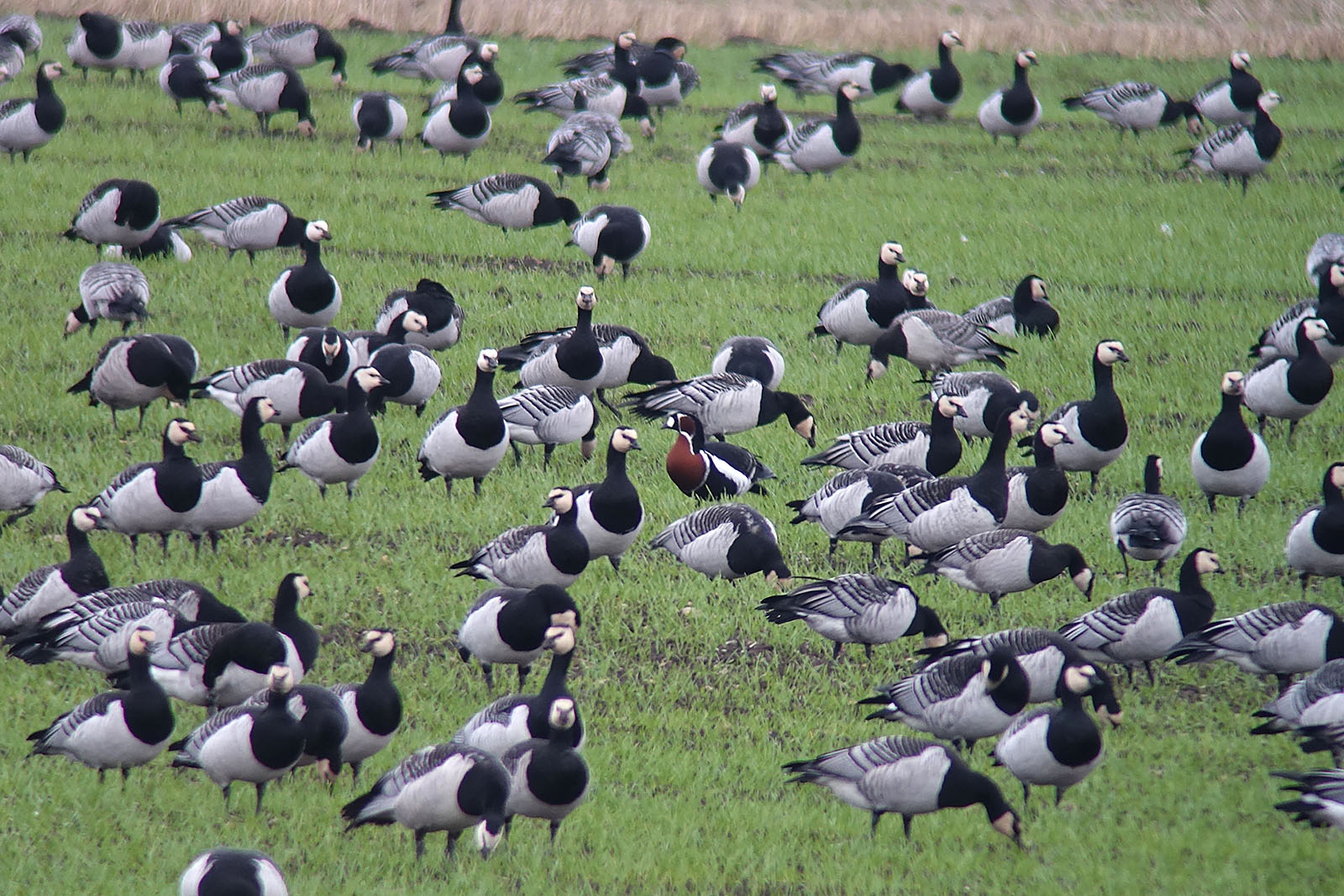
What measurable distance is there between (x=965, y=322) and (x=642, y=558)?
15.6ft

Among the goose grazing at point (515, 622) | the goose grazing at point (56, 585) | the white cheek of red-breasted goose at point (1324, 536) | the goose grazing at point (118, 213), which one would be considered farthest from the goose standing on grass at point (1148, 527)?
the goose grazing at point (118, 213)

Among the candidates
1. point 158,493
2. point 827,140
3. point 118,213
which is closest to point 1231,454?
point 158,493

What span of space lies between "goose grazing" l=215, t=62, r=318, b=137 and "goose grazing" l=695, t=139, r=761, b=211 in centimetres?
651

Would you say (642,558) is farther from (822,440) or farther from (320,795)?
(320,795)

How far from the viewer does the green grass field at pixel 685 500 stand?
6738 mm

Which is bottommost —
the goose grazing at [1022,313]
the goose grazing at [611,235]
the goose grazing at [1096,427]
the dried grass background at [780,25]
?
the dried grass background at [780,25]

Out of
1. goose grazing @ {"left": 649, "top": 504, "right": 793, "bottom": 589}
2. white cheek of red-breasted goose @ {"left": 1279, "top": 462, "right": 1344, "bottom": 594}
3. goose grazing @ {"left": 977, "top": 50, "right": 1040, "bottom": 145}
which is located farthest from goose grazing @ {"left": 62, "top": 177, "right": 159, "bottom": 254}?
goose grazing @ {"left": 977, "top": 50, "right": 1040, "bottom": 145}

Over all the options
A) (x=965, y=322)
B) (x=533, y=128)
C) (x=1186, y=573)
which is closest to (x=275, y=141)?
(x=533, y=128)

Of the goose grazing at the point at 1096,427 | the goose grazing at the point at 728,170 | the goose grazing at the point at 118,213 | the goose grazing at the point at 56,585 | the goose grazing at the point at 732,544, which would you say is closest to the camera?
the goose grazing at the point at 56,585

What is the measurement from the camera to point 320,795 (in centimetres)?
716

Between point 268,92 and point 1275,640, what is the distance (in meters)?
17.4

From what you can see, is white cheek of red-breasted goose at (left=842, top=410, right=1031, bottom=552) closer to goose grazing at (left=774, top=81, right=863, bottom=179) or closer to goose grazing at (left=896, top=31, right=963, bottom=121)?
goose grazing at (left=774, top=81, right=863, bottom=179)

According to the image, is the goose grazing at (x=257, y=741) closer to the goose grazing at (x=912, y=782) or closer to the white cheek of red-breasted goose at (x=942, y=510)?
the goose grazing at (x=912, y=782)

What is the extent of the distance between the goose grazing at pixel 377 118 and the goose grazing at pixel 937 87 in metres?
9.60
